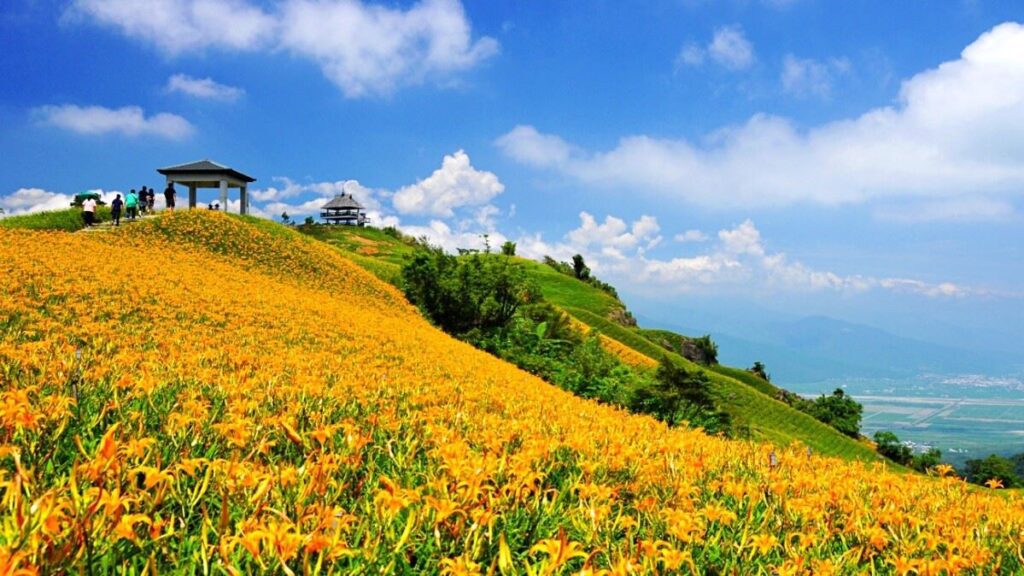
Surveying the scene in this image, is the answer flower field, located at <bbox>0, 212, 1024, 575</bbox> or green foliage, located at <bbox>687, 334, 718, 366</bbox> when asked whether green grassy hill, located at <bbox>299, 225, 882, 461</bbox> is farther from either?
flower field, located at <bbox>0, 212, 1024, 575</bbox>

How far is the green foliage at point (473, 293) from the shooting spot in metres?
21.8

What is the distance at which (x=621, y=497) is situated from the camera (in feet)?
10.3

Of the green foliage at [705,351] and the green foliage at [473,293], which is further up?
the green foliage at [473,293]

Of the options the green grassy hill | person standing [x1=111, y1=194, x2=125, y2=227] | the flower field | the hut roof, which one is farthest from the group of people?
the hut roof

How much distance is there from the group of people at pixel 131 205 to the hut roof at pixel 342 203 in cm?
5655

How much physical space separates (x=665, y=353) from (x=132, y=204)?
25647 mm

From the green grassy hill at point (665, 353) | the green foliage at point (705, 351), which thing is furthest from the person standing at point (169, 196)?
the green foliage at point (705, 351)

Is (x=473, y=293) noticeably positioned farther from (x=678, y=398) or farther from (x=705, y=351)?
(x=705, y=351)

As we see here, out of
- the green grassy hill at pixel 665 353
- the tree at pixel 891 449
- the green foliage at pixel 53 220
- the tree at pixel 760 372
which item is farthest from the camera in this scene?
the tree at pixel 760 372

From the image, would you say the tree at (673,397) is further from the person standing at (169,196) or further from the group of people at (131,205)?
the person standing at (169,196)

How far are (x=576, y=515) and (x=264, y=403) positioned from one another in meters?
2.37

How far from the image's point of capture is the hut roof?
84750 millimetres

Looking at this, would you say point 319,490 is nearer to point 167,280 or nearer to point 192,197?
point 167,280

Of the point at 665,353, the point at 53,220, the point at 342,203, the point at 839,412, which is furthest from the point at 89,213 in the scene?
the point at 342,203
